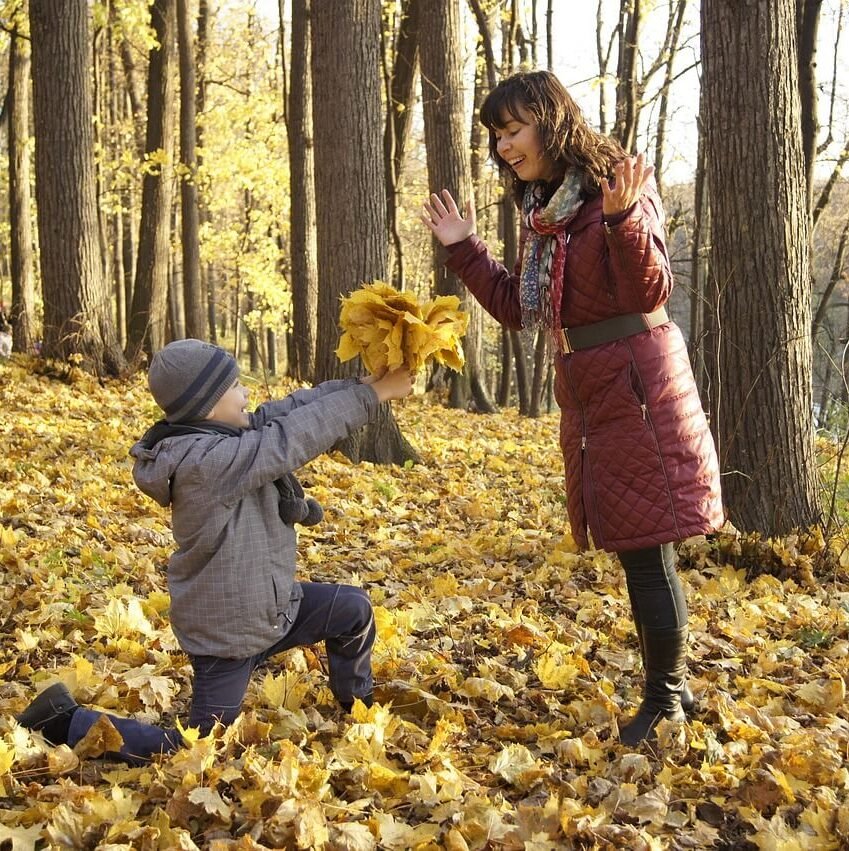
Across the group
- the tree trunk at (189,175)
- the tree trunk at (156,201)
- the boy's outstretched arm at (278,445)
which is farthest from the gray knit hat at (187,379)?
the tree trunk at (189,175)

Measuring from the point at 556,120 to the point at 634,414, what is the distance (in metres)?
0.98

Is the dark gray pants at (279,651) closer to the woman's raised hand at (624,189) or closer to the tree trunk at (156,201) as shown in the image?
the woman's raised hand at (624,189)

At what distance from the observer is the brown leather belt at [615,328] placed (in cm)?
274

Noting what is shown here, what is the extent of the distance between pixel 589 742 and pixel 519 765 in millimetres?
339

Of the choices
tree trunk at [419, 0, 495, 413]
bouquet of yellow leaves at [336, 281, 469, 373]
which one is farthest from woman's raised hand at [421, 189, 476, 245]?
tree trunk at [419, 0, 495, 413]

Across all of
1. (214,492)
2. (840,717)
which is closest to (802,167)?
(840,717)

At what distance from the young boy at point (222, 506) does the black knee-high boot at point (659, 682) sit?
48.6 inches

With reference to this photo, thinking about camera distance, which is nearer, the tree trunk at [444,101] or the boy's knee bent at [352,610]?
the boy's knee bent at [352,610]

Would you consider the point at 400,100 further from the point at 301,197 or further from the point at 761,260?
the point at 761,260

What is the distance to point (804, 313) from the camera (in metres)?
4.81

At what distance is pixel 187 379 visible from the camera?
103 inches

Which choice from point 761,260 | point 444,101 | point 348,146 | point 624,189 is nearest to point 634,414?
point 624,189

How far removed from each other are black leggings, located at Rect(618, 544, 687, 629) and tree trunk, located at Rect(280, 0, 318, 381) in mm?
8634

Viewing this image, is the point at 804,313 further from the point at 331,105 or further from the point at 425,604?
the point at 331,105
